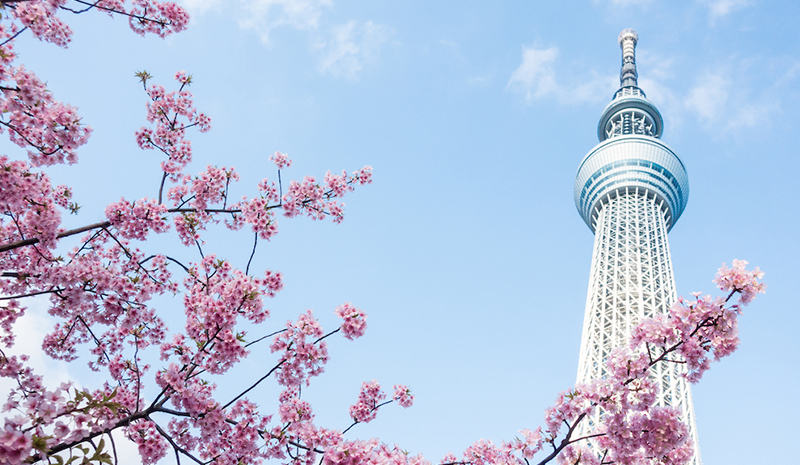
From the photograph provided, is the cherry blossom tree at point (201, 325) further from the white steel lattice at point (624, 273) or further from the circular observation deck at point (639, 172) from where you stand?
the circular observation deck at point (639, 172)

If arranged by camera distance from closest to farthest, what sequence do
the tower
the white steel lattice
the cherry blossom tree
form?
→ the cherry blossom tree, the white steel lattice, the tower

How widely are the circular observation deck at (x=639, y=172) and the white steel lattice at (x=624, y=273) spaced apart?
707mm

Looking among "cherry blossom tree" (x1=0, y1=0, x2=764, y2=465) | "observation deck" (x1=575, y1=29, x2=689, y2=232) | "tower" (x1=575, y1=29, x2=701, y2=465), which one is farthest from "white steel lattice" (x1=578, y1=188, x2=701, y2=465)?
"cherry blossom tree" (x1=0, y1=0, x2=764, y2=465)

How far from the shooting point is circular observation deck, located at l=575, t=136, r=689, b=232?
2322 inches

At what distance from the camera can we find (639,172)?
58.9m

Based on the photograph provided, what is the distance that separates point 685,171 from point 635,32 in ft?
90.9

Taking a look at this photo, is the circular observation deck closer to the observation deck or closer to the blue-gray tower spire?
the observation deck

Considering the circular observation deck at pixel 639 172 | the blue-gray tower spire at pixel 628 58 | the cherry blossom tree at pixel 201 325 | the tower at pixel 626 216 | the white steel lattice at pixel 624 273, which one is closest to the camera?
the cherry blossom tree at pixel 201 325

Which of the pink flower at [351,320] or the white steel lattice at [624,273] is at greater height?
the white steel lattice at [624,273]

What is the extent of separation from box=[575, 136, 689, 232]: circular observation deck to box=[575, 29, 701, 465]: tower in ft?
0.31

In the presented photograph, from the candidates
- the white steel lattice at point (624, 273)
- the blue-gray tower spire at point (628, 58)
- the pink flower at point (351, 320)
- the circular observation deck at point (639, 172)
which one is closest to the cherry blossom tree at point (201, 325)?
the pink flower at point (351, 320)

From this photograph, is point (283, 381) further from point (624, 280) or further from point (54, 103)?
point (624, 280)

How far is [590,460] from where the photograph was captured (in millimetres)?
6121

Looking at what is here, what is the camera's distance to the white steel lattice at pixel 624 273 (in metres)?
50.7
